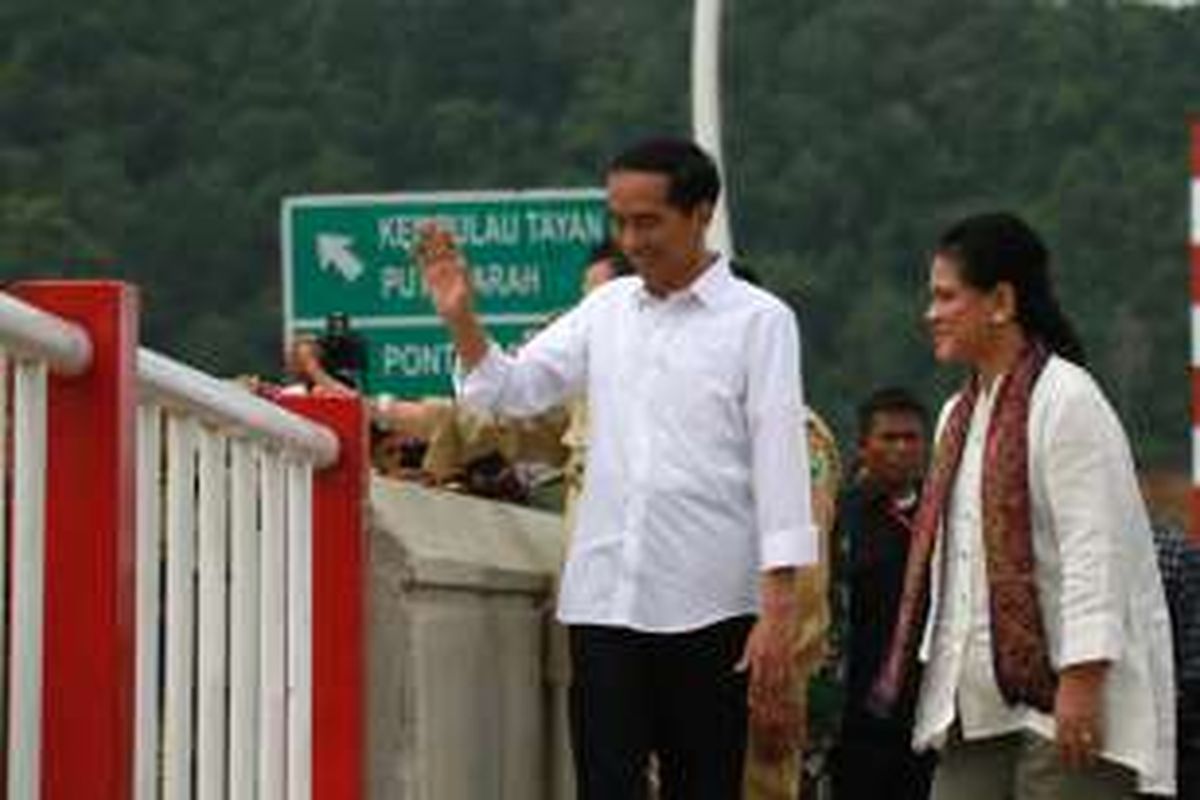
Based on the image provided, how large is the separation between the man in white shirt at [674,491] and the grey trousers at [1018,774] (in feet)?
1.76

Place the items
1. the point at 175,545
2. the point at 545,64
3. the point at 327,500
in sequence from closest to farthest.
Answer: the point at 175,545
the point at 327,500
the point at 545,64

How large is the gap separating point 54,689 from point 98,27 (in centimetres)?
2361

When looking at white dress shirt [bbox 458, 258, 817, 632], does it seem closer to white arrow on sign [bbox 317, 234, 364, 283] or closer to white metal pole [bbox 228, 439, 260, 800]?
white metal pole [bbox 228, 439, 260, 800]

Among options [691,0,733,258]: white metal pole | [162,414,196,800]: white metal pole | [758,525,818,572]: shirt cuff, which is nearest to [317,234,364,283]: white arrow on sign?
[691,0,733,258]: white metal pole

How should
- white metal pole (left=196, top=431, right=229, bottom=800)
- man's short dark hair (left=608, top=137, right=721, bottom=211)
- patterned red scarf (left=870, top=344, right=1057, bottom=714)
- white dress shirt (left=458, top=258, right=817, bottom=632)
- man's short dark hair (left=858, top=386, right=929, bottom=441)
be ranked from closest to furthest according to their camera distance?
white metal pole (left=196, top=431, right=229, bottom=800), patterned red scarf (left=870, top=344, right=1057, bottom=714), white dress shirt (left=458, top=258, right=817, bottom=632), man's short dark hair (left=608, top=137, right=721, bottom=211), man's short dark hair (left=858, top=386, right=929, bottom=441)

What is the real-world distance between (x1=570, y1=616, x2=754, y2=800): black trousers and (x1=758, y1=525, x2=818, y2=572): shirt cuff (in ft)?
0.68

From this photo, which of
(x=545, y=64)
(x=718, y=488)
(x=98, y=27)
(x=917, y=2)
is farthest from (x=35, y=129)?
(x=718, y=488)

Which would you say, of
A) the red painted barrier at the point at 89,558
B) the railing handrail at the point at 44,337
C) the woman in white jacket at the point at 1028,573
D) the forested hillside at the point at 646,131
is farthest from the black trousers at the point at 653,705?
the forested hillside at the point at 646,131

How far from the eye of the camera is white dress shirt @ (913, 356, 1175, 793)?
6578 mm

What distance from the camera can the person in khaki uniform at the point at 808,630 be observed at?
315 inches

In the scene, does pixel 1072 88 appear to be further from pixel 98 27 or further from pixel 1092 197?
pixel 98 27

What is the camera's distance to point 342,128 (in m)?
27.7

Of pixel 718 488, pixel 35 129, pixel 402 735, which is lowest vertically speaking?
pixel 402 735

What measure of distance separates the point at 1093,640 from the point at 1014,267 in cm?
79
